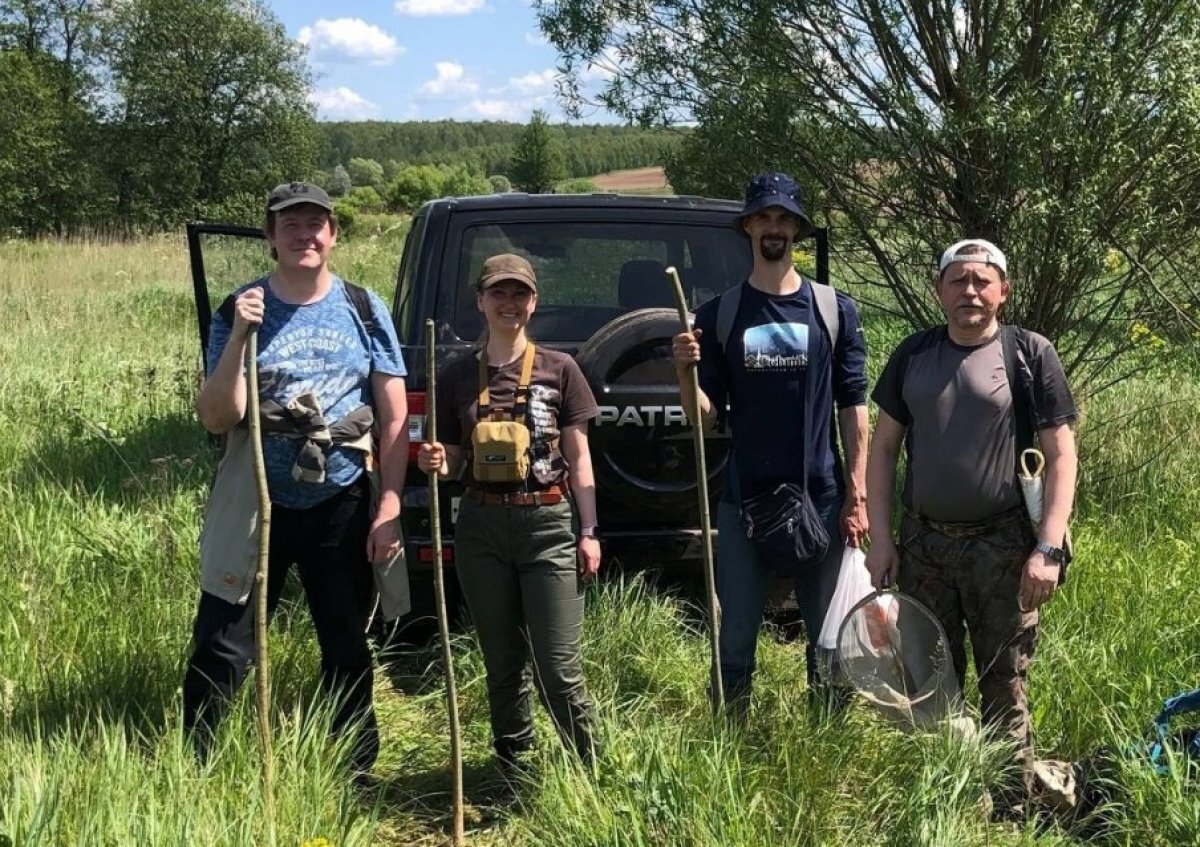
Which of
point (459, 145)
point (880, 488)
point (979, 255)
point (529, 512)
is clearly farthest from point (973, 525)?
point (459, 145)

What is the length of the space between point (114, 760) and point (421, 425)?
1412 mm

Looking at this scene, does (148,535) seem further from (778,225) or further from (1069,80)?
(1069,80)

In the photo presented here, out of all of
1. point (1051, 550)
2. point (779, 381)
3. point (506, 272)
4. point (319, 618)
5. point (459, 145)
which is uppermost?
point (459, 145)

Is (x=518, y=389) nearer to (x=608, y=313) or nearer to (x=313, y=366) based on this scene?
(x=313, y=366)

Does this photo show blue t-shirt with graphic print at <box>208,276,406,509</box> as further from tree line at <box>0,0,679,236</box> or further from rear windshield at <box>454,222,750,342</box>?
tree line at <box>0,0,679,236</box>

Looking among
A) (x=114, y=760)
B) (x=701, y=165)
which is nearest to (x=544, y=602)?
(x=114, y=760)

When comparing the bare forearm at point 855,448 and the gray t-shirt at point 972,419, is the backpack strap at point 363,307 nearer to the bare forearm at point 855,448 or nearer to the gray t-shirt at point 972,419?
the bare forearm at point 855,448

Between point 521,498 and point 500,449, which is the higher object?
point 500,449

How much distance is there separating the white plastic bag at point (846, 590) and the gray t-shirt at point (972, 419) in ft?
0.93

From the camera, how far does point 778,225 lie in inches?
115

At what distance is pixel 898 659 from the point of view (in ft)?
9.90

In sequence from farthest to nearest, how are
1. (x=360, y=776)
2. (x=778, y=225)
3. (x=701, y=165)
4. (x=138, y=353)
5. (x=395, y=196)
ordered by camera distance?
(x=395, y=196), (x=138, y=353), (x=701, y=165), (x=360, y=776), (x=778, y=225)

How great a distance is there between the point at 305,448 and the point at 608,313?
1873 mm

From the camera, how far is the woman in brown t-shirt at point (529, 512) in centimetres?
291
